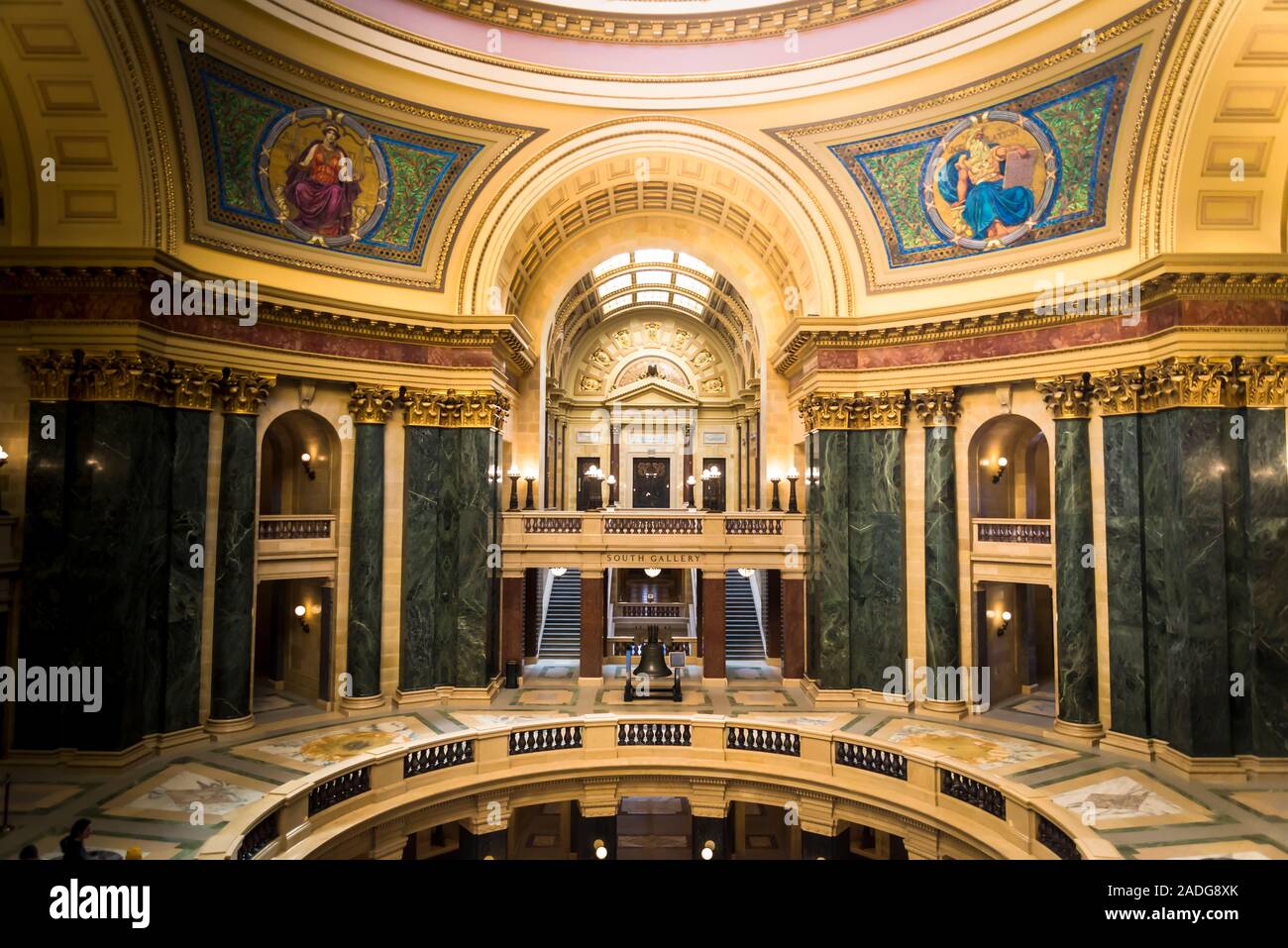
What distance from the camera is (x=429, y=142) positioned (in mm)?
16641

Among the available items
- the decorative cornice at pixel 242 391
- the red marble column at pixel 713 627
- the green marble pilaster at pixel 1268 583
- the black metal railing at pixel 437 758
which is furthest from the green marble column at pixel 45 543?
the green marble pilaster at pixel 1268 583

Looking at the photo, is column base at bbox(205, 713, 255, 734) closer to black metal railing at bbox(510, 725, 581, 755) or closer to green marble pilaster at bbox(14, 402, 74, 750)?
green marble pilaster at bbox(14, 402, 74, 750)

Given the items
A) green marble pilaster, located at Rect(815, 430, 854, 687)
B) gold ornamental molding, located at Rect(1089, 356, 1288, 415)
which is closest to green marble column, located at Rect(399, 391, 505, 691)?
green marble pilaster, located at Rect(815, 430, 854, 687)

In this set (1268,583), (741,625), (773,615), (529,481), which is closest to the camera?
(1268,583)

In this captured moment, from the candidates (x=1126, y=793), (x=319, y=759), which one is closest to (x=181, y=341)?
(x=319, y=759)

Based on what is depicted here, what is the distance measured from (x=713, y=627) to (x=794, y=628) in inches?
85.7

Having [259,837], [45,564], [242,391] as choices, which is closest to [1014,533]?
[259,837]

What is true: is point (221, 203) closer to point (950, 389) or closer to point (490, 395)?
point (490, 395)

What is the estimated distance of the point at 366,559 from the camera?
16.6 m

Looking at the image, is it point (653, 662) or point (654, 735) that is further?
point (653, 662)

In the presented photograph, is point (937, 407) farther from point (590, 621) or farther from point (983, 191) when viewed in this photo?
point (590, 621)

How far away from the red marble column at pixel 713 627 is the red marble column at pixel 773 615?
3.55 metres
